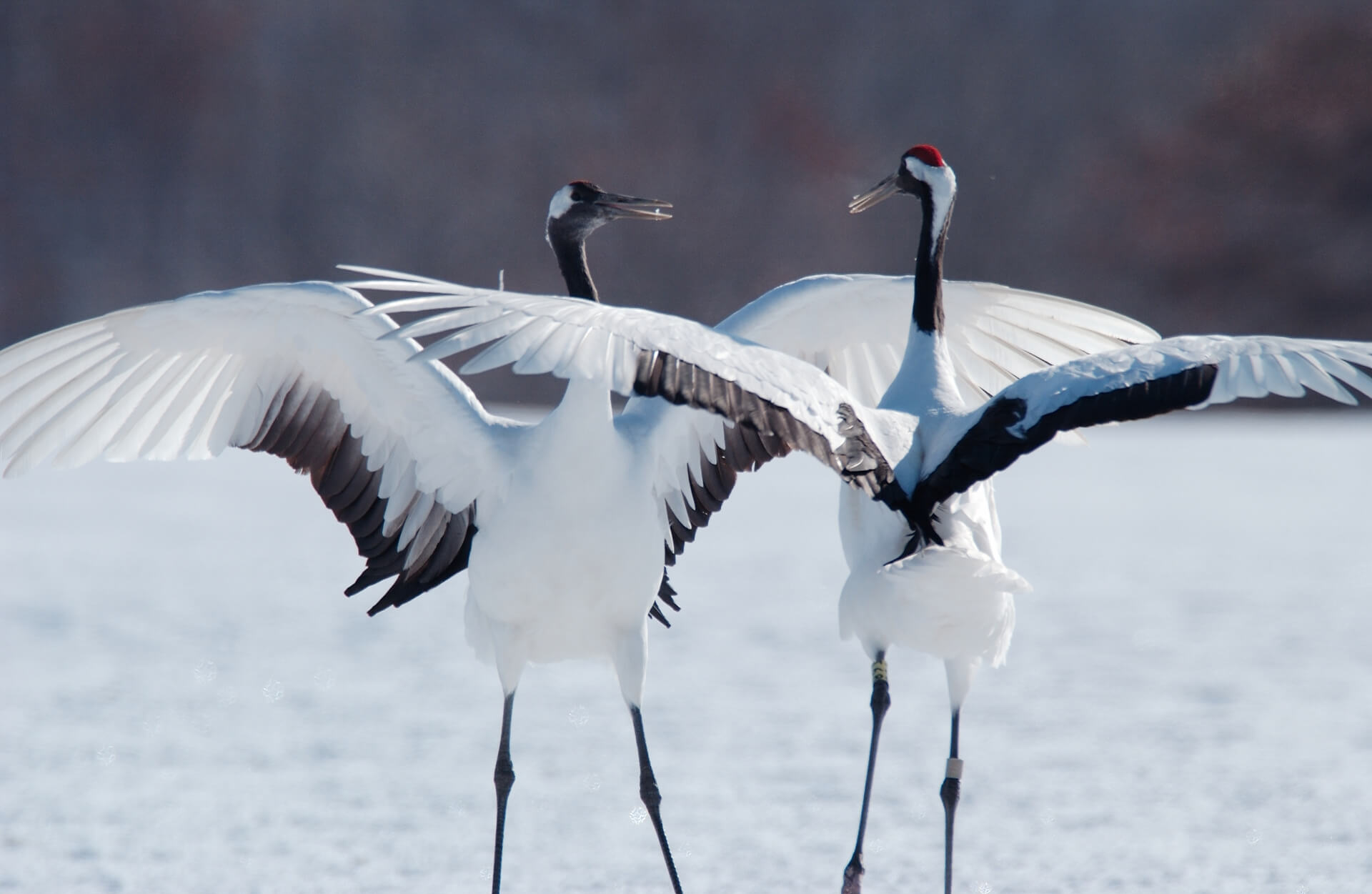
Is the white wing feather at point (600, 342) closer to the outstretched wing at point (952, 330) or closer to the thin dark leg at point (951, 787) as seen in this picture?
the thin dark leg at point (951, 787)

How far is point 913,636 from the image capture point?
12.0 feet

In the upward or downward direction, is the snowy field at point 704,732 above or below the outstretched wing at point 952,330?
below

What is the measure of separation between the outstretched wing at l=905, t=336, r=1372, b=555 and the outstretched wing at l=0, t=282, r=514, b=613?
1.11 m

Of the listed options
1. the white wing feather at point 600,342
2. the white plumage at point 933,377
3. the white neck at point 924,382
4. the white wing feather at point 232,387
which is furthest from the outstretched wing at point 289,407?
the white neck at point 924,382

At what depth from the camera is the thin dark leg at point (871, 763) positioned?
142 inches

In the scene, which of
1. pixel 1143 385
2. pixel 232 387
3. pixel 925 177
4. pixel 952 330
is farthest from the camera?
pixel 952 330

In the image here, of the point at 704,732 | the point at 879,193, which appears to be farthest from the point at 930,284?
the point at 704,732

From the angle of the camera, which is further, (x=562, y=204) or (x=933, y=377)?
(x=562, y=204)

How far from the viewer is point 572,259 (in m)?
4.11

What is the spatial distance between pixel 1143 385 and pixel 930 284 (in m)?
Answer: 1.13

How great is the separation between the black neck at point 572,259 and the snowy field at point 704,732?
54.4 inches

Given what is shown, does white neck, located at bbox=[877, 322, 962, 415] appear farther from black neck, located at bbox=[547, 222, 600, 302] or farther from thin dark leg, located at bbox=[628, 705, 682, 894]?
thin dark leg, located at bbox=[628, 705, 682, 894]

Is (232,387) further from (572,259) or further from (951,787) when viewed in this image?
(951,787)

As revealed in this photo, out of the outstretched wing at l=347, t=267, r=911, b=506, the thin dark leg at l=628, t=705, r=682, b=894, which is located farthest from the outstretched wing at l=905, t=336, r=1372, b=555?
the thin dark leg at l=628, t=705, r=682, b=894
